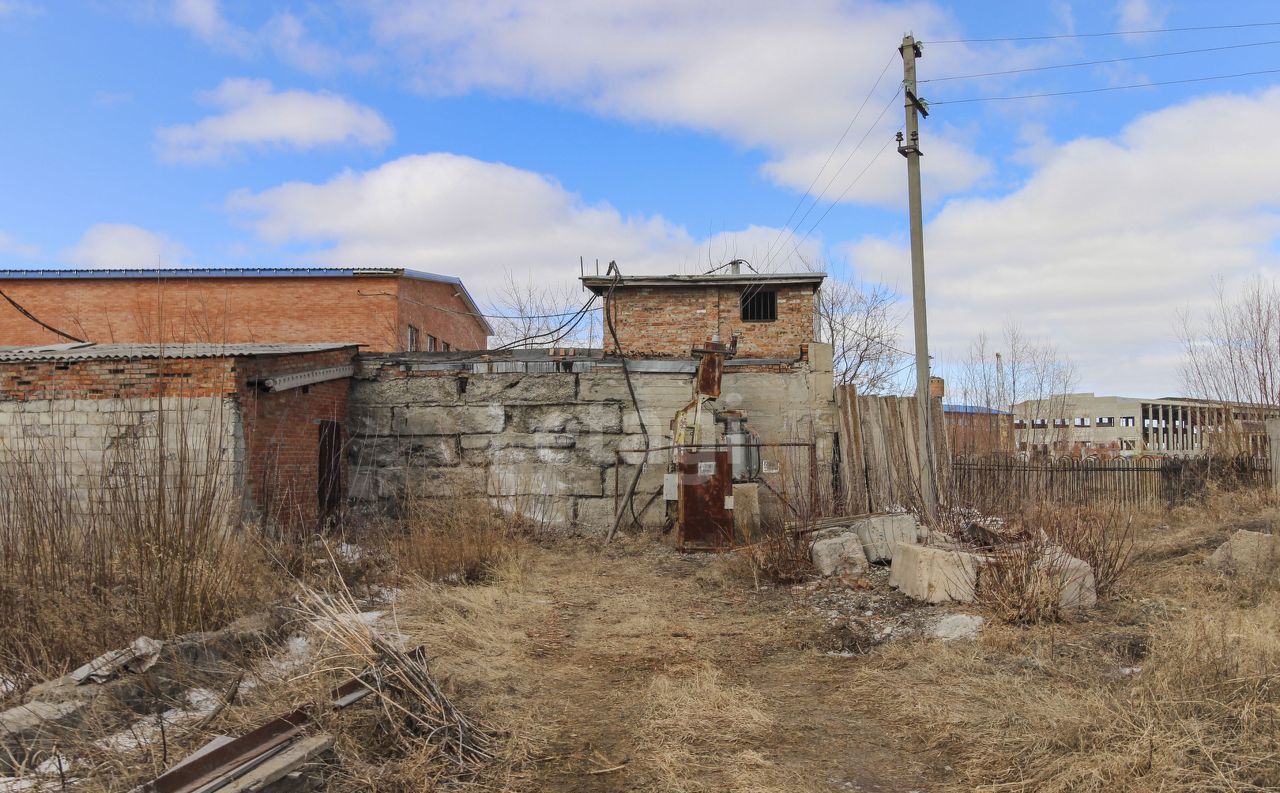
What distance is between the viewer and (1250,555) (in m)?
8.38

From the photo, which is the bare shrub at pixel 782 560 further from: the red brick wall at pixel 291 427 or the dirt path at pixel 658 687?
the red brick wall at pixel 291 427

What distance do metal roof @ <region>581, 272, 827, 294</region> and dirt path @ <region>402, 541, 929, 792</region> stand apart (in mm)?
12207

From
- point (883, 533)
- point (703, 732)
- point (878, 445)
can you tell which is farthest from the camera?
point (878, 445)

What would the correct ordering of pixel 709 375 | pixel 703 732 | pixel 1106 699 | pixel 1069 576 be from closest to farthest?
pixel 1106 699 < pixel 703 732 < pixel 1069 576 < pixel 709 375

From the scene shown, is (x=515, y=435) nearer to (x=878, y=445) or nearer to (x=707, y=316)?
(x=878, y=445)

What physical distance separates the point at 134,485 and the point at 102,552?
0.44 m

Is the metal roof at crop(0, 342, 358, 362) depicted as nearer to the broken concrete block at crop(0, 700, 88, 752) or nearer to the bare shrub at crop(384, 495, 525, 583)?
the bare shrub at crop(384, 495, 525, 583)

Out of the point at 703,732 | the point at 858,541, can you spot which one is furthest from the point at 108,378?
the point at 703,732

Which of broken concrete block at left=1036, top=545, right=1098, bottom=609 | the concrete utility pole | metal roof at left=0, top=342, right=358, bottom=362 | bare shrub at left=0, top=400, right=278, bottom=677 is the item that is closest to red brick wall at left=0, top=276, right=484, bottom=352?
metal roof at left=0, top=342, right=358, bottom=362

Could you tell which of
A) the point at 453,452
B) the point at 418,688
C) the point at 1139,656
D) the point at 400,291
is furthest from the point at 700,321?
the point at 418,688

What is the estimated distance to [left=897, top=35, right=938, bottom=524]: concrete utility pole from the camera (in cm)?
1123

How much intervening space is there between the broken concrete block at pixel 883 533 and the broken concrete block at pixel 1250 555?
288 centimetres

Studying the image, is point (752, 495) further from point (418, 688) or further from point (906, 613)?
point (418, 688)

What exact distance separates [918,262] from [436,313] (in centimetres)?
1759
